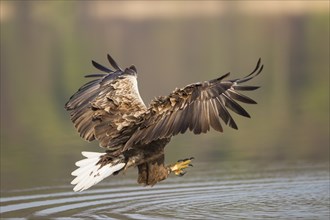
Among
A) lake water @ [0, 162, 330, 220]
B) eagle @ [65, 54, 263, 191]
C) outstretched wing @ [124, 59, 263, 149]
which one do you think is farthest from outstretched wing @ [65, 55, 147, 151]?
lake water @ [0, 162, 330, 220]

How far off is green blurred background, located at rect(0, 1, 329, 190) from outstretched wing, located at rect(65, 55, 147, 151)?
2.34 metres

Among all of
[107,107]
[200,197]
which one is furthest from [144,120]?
[200,197]

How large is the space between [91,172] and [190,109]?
3.85 feet

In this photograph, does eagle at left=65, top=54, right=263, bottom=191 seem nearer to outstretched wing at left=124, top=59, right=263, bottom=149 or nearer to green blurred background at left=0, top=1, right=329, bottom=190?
outstretched wing at left=124, top=59, right=263, bottom=149

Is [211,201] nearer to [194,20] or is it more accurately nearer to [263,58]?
[263,58]

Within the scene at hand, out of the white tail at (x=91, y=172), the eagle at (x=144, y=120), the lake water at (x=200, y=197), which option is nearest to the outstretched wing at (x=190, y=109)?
the eagle at (x=144, y=120)

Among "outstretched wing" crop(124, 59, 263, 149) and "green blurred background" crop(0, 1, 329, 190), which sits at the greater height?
"green blurred background" crop(0, 1, 329, 190)

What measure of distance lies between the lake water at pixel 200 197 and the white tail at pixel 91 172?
3.91ft

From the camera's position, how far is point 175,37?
152 ft

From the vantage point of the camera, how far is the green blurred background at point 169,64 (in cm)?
1770

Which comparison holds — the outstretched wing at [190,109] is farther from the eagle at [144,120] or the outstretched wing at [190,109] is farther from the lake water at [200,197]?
the lake water at [200,197]

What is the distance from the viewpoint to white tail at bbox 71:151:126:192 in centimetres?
1086

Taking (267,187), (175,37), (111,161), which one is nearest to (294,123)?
(267,187)

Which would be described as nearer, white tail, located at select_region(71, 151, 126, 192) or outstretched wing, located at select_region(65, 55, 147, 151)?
white tail, located at select_region(71, 151, 126, 192)
